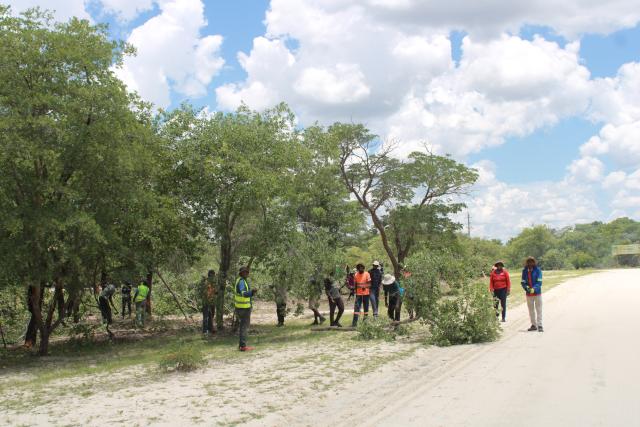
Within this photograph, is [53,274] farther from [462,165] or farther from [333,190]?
[462,165]

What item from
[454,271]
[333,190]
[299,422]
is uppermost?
[333,190]

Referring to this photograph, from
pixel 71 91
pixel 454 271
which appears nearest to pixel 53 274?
pixel 71 91

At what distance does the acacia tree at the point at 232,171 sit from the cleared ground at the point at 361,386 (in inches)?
158

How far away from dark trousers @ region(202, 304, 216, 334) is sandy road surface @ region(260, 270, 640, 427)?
24.5 feet

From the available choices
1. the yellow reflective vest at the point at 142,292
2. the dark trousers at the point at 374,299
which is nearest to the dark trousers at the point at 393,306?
the dark trousers at the point at 374,299

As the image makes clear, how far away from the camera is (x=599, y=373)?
8328 millimetres

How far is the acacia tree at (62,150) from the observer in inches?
472

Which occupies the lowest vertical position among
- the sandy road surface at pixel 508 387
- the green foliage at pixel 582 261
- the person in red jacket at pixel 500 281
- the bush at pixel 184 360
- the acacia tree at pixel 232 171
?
the sandy road surface at pixel 508 387

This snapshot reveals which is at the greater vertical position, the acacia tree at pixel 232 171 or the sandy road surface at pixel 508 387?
the acacia tree at pixel 232 171

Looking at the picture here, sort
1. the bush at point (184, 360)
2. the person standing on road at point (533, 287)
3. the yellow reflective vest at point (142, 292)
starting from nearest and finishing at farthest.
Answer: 1. the bush at point (184, 360)
2. the person standing on road at point (533, 287)
3. the yellow reflective vest at point (142, 292)

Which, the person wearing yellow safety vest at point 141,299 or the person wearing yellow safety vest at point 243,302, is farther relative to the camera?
the person wearing yellow safety vest at point 141,299

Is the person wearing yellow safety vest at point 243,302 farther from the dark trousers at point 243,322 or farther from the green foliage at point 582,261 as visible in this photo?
the green foliage at point 582,261

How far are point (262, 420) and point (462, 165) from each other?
27.9m

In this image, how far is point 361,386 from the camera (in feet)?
28.0
